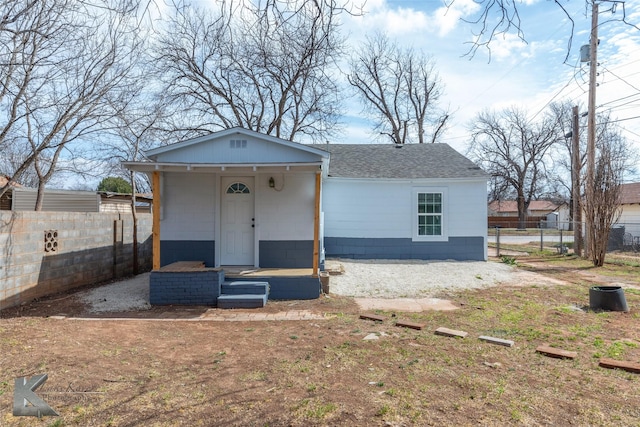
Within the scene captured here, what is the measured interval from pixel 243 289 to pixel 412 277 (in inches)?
177

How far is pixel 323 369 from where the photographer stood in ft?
13.1

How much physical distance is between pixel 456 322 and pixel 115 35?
8.83m

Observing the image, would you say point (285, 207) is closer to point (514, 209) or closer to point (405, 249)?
point (405, 249)

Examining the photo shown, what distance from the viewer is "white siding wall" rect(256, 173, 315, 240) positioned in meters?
8.84

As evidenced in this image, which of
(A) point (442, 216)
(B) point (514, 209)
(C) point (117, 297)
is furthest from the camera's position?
(B) point (514, 209)

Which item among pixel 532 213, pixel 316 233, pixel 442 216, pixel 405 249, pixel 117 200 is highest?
pixel 532 213

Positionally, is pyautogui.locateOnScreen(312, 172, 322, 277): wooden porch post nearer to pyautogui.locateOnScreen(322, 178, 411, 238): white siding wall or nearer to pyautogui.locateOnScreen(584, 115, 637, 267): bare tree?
pyautogui.locateOnScreen(322, 178, 411, 238): white siding wall

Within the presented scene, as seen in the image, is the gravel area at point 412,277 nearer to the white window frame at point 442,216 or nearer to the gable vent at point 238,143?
the white window frame at point 442,216

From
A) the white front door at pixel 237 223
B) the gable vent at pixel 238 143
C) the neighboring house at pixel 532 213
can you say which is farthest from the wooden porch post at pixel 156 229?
the neighboring house at pixel 532 213

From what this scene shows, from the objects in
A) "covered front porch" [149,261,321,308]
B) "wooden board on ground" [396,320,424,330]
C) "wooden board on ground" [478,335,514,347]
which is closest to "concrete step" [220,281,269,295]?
"covered front porch" [149,261,321,308]

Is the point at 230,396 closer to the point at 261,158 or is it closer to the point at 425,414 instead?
the point at 425,414

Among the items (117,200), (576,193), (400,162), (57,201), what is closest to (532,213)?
(576,193)

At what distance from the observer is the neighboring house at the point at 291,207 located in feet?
28.5

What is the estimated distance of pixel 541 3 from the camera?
9.48 ft
